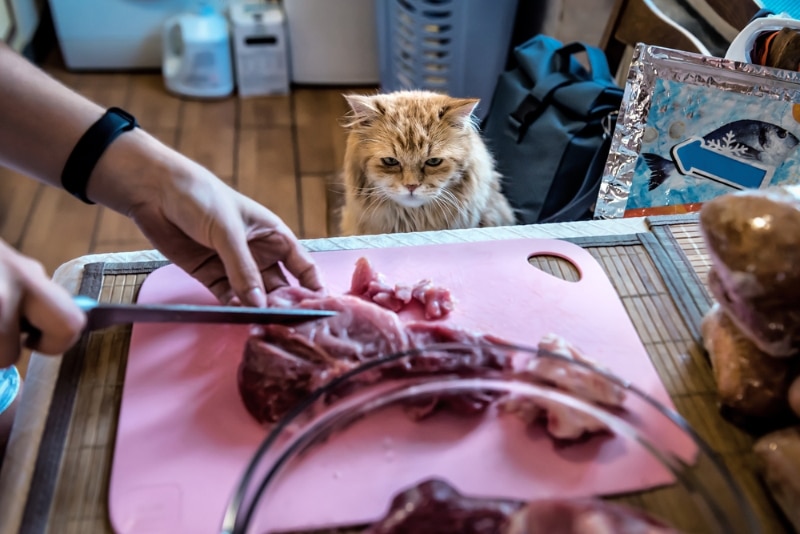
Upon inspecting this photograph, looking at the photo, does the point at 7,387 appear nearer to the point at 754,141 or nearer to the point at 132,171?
the point at 132,171

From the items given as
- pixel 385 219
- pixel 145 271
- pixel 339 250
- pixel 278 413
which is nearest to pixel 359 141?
pixel 385 219

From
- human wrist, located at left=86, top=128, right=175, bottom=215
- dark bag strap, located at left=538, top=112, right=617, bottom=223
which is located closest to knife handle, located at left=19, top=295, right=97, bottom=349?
human wrist, located at left=86, top=128, right=175, bottom=215

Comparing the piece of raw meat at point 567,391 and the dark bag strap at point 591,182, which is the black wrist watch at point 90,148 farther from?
the dark bag strap at point 591,182

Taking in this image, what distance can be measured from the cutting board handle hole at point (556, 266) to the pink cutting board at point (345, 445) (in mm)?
43

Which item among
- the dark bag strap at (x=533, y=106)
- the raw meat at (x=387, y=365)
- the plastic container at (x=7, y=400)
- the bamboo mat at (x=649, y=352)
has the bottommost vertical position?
the plastic container at (x=7, y=400)

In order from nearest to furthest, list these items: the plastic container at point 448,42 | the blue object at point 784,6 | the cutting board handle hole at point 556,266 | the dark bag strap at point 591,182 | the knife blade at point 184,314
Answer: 1. the knife blade at point 184,314
2. the cutting board handle hole at point 556,266
3. the blue object at point 784,6
4. the dark bag strap at point 591,182
5. the plastic container at point 448,42

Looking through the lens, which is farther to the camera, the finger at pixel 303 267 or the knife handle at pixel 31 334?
the finger at pixel 303 267

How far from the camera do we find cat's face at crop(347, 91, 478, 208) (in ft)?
4.42

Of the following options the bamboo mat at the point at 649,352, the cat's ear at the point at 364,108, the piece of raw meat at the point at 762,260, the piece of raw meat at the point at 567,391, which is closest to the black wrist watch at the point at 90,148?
the bamboo mat at the point at 649,352

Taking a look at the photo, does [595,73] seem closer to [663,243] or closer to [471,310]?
[663,243]

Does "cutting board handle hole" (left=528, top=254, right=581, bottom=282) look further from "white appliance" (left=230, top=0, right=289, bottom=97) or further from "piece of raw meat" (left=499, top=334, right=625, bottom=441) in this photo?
"white appliance" (left=230, top=0, right=289, bottom=97)

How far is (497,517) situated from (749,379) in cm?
33

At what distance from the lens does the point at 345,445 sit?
730mm

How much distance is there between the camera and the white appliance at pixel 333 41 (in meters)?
2.37
